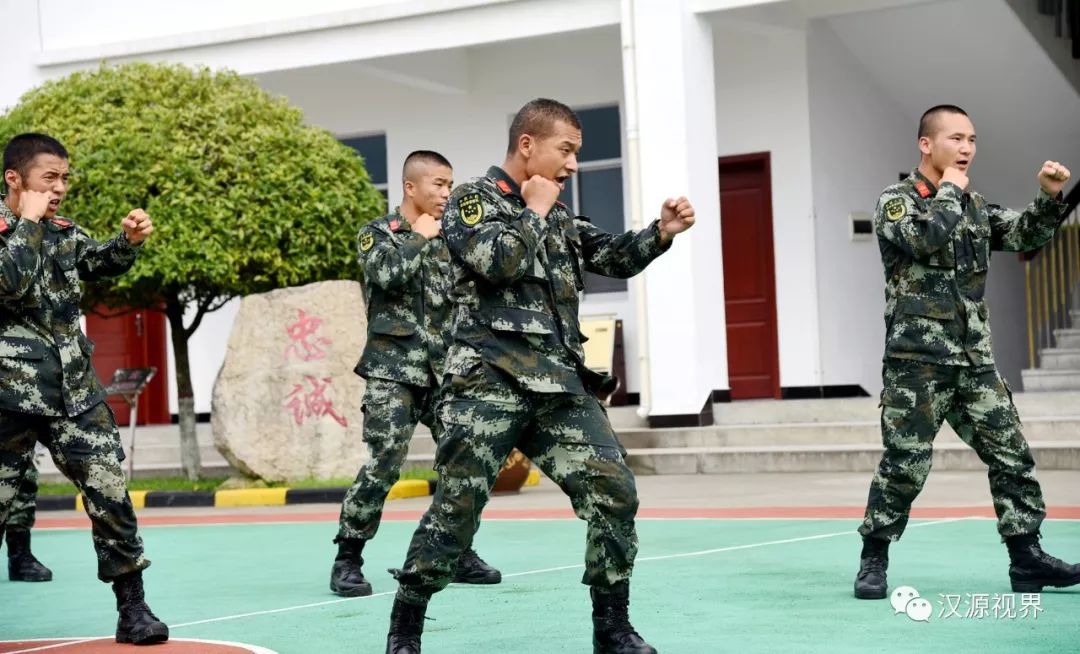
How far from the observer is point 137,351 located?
69.8 feet

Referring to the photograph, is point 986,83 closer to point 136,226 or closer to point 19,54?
point 19,54

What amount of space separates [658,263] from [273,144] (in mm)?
3828

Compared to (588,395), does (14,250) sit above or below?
above

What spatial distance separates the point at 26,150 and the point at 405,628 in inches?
99.5

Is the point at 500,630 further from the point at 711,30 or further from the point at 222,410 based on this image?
the point at 711,30

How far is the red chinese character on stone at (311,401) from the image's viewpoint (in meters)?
14.1

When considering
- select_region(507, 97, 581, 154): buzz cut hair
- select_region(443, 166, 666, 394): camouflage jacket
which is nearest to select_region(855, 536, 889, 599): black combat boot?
select_region(443, 166, 666, 394): camouflage jacket

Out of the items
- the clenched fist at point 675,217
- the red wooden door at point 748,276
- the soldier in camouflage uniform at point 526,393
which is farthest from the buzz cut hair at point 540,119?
the red wooden door at point 748,276

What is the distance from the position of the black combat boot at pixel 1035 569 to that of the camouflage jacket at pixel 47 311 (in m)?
3.76

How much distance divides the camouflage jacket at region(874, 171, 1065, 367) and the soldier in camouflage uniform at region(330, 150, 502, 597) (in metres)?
2.13

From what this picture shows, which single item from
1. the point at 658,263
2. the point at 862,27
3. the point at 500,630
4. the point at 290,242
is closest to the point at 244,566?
the point at 500,630

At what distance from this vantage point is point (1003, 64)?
17188 millimetres

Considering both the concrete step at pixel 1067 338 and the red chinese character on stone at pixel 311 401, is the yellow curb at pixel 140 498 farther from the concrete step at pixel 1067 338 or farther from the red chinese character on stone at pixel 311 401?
the concrete step at pixel 1067 338

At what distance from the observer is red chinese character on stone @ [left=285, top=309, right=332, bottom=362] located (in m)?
14.2
